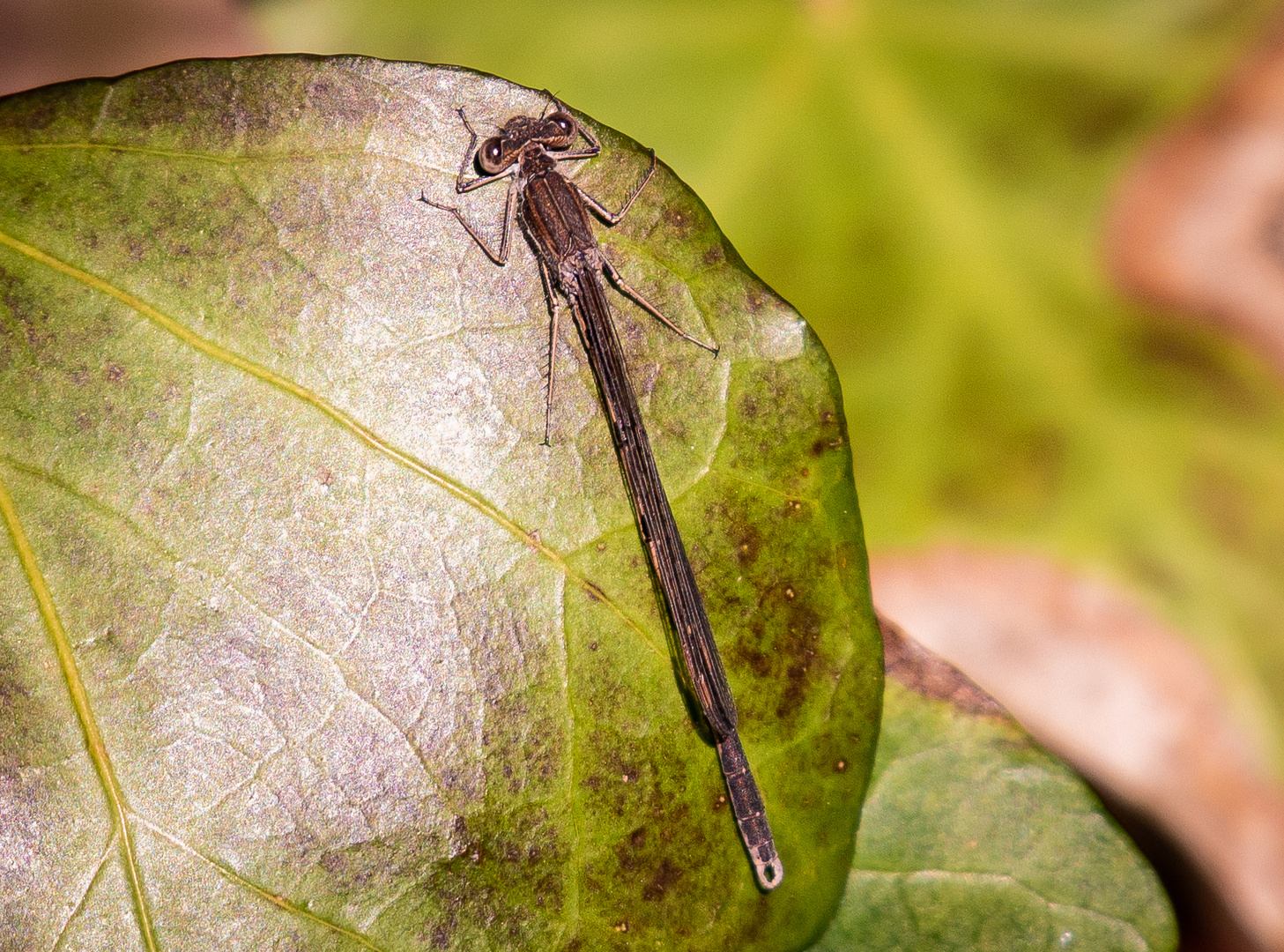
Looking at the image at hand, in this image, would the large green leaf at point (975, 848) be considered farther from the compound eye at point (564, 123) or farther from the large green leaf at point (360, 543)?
the compound eye at point (564, 123)

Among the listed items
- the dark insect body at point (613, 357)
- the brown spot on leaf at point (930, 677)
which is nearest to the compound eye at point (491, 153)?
the dark insect body at point (613, 357)

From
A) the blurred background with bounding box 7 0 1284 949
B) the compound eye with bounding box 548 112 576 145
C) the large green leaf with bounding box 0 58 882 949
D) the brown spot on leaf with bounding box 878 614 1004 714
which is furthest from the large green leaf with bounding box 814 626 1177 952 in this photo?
the compound eye with bounding box 548 112 576 145

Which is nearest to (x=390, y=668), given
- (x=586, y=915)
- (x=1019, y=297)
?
(x=586, y=915)

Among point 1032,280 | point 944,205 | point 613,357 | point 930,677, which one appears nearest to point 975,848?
point 930,677

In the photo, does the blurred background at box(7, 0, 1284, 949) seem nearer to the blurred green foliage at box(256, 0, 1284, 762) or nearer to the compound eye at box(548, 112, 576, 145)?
the blurred green foliage at box(256, 0, 1284, 762)

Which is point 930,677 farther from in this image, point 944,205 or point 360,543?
point 944,205

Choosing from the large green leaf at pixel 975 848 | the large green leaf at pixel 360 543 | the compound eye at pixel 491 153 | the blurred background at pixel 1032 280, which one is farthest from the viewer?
the blurred background at pixel 1032 280
